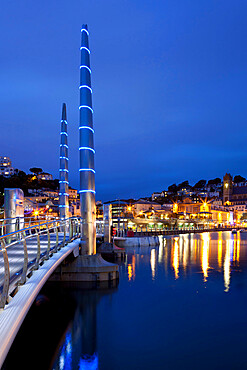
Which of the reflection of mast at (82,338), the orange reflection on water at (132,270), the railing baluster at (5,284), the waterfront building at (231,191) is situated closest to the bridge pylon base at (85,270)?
the reflection of mast at (82,338)

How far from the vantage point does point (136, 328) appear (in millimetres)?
13086

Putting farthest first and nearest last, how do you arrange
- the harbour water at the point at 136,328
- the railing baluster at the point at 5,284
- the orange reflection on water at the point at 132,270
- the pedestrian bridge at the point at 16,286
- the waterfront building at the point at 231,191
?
the waterfront building at the point at 231,191
the orange reflection on water at the point at 132,270
the harbour water at the point at 136,328
the railing baluster at the point at 5,284
the pedestrian bridge at the point at 16,286

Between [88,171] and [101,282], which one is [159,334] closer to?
[101,282]

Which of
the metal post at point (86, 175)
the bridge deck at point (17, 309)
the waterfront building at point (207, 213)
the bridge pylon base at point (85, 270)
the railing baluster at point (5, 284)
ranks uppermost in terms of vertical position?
the metal post at point (86, 175)

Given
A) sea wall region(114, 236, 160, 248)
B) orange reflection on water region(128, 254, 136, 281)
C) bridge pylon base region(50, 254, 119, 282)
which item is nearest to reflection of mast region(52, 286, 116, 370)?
bridge pylon base region(50, 254, 119, 282)

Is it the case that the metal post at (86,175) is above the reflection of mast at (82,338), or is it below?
above

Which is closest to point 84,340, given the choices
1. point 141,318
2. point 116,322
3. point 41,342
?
point 41,342

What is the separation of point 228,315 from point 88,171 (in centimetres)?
A: 967

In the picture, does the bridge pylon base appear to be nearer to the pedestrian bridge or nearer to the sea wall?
the pedestrian bridge

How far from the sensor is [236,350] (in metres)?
11.2

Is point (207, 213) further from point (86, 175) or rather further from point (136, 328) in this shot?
point (136, 328)

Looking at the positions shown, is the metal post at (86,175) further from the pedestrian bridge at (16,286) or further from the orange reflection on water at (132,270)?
the pedestrian bridge at (16,286)

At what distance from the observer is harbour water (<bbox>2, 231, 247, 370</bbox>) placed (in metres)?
10.1

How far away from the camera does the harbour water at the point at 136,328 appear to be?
10086mm
